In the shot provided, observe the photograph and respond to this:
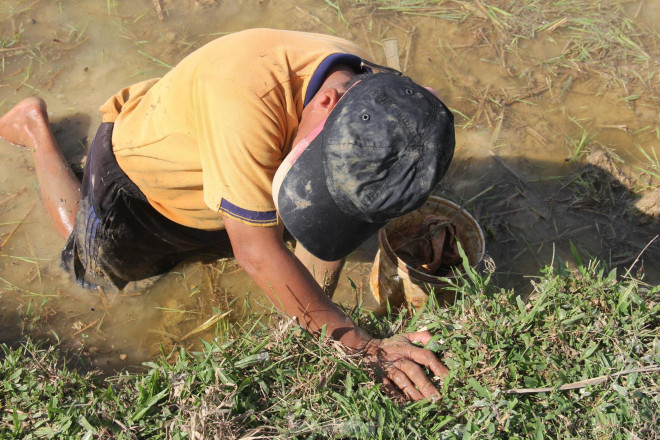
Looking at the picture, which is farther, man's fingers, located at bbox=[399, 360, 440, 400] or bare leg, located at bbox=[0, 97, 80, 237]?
bare leg, located at bbox=[0, 97, 80, 237]

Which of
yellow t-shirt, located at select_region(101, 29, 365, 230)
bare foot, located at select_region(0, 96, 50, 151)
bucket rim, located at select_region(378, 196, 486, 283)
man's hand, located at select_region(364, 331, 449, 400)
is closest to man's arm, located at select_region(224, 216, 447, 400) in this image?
man's hand, located at select_region(364, 331, 449, 400)

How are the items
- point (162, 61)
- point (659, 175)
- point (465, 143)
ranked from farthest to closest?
point (162, 61) < point (465, 143) < point (659, 175)

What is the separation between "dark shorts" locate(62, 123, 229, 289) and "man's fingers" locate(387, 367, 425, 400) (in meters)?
1.46

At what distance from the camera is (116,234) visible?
2.97 meters

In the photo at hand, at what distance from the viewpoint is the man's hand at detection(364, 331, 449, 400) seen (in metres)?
2.10

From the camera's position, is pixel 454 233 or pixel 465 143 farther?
pixel 465 143

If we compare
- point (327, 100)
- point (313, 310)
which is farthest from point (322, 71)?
point (313, 310)

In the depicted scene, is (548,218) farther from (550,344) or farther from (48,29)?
(48,29)

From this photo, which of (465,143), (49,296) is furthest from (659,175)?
(49,296)

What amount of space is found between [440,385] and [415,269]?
2.31 feet

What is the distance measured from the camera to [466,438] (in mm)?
1886

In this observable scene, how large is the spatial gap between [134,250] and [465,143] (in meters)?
2.36

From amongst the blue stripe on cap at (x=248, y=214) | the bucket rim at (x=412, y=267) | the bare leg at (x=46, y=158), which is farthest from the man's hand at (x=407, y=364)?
the bare leg at (x=46, y=158)

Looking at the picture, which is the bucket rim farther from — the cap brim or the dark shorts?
the dark shorts
